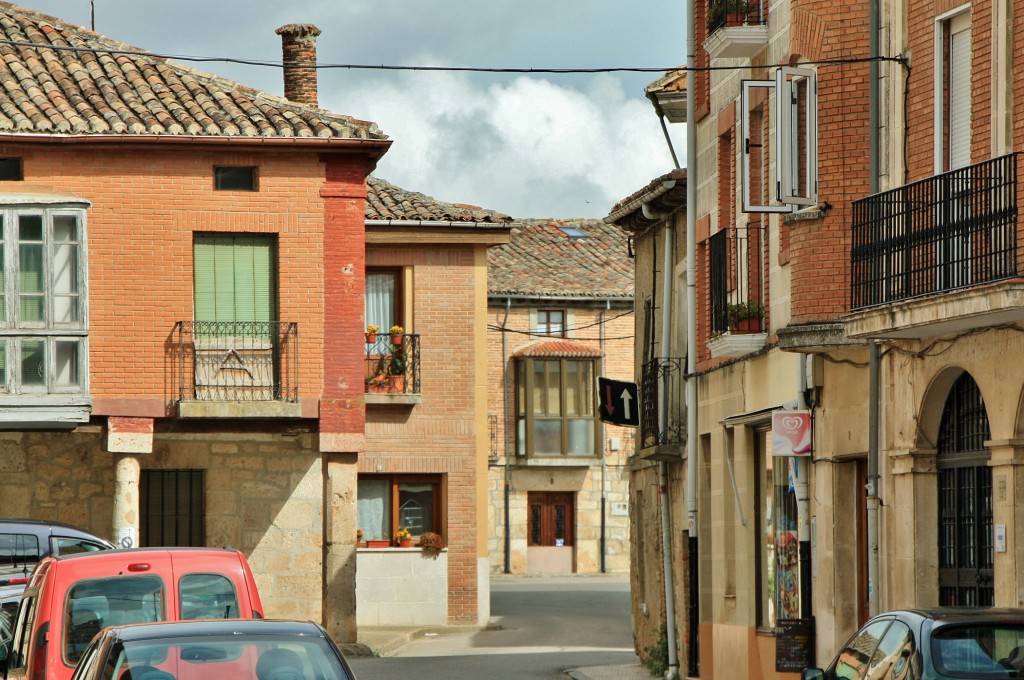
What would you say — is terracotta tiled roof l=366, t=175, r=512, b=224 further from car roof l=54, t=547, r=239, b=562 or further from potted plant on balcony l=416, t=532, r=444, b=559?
car roof l=54, t=547, r=239, b=562

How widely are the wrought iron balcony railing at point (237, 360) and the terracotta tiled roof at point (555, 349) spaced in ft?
92.9

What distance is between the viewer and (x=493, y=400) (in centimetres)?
5597

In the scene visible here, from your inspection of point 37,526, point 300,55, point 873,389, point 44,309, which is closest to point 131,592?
point 873,389

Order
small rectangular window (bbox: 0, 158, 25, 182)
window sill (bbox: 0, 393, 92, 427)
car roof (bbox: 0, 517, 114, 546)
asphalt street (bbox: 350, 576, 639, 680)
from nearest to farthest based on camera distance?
car roof (bbox: 0, 517, 114, 546), asphalt street (bbox: 350, 576, 639, 680), window sill (bbox: 0, 393, 92, 427), small rectangular window (bbox: 0, 158, 25, 182)

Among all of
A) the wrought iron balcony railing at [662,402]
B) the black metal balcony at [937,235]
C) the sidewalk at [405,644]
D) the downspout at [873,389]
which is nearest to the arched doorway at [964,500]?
the downspout at [873,389]

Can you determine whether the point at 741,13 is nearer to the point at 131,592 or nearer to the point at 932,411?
the point at 932,411

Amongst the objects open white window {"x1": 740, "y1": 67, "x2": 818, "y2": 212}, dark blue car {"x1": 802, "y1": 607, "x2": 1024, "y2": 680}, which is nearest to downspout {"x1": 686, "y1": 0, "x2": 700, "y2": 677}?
open white window {"x1": 740, "y1": 67, "x2": 818, "y2": 212}

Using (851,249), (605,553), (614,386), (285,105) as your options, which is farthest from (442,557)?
(605,553)

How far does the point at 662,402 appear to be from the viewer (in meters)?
26.8

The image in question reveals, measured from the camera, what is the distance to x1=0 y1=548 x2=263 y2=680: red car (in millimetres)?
12367

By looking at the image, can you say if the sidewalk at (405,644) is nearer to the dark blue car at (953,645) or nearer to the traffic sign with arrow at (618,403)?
the traffic sign with arrow at (618,403)

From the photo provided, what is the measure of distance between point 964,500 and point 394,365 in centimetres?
1825

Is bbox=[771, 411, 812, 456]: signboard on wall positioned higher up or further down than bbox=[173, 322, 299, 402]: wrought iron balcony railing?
further down

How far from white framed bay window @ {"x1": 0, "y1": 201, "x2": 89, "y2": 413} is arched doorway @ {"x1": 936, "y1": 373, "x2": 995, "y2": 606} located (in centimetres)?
1373
